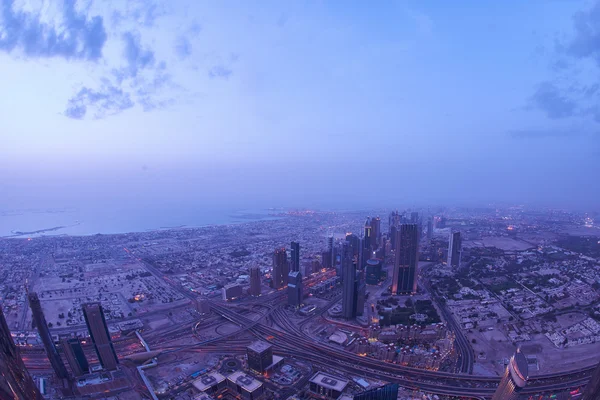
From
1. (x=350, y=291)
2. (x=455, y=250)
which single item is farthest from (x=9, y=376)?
(x=455, y=250)

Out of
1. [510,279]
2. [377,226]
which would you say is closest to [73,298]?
[377,226]

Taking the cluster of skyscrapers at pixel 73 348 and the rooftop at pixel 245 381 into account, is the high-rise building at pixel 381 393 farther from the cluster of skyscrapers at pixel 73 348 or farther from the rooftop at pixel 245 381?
the cluster of skyscrapers at pixel 73 348

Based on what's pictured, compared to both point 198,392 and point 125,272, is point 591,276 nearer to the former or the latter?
point 198,392

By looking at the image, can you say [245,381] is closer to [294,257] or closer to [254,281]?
[254,281]

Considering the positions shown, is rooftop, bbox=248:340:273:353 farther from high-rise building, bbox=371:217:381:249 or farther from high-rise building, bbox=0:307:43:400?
high-rise building, bbox=371:217:381:249

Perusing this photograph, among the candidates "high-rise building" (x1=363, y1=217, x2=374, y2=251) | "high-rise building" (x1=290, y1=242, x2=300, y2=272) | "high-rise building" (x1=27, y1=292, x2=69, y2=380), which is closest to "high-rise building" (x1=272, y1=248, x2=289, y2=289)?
"high-rise building" (x1=290, y1=242, x2=300, y2=272)
